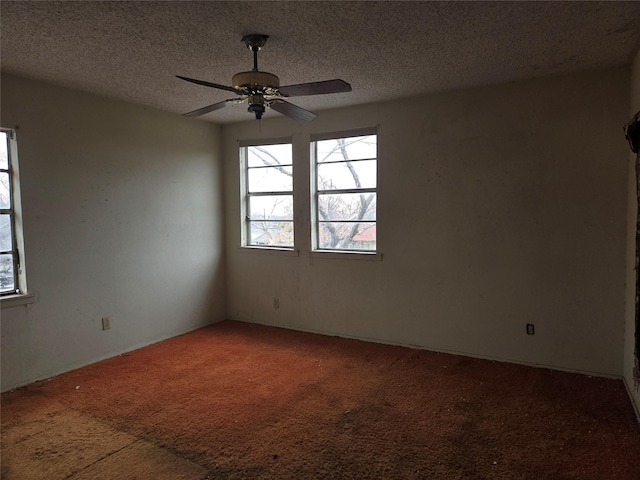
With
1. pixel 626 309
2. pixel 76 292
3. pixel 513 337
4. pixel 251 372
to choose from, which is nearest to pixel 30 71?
pixel 76 292

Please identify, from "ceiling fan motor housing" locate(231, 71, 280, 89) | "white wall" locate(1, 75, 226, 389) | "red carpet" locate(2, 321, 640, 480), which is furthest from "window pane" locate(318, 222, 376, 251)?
"ceiling fan motor housing" locate(231, 71, 280, 89)

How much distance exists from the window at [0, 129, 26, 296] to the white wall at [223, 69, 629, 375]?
2.51 meters

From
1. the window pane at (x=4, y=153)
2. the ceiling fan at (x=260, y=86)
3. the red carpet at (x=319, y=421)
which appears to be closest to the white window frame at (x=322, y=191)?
the red carpet at (x=319, y=421)

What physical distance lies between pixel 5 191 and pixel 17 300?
33.3 inches

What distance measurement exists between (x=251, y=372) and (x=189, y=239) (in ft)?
6.09

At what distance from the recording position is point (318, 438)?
258cm

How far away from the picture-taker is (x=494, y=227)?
371cm

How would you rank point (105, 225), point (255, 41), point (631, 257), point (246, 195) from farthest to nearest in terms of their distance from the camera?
point (246, 195), point (105, 225), point (631, 257), point (255, 41)

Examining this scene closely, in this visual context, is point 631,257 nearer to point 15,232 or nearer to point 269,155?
point 269,155

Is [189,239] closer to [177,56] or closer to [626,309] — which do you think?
[177,56]

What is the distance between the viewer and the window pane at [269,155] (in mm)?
4832

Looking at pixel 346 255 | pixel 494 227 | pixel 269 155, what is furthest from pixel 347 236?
pixel 494 227

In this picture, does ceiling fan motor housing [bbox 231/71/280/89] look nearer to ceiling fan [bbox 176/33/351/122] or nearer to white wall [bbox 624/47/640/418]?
ceiling fan [bbox 176/33/351/122]

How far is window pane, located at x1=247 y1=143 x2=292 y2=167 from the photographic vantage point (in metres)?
4.83
